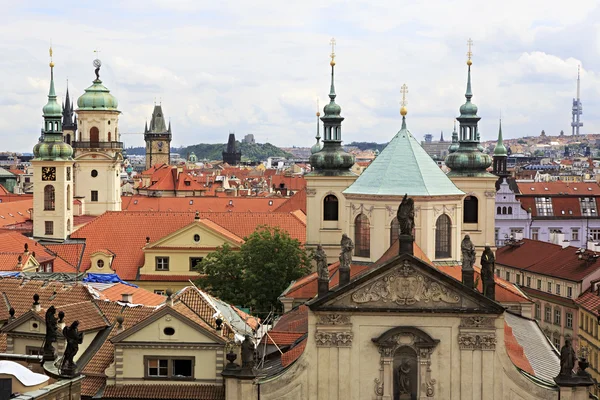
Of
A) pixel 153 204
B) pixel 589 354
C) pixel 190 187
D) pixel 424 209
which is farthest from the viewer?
pixel 190 187

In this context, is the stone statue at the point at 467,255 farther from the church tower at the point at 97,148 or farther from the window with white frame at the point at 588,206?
the window with white frame at the point at 588,206

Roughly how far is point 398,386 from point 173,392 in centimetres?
814

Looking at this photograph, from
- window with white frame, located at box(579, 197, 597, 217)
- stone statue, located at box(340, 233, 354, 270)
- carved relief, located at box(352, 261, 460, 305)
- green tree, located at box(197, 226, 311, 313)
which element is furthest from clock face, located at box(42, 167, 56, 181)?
window with white frame, located at box(579, 197, 597, 217)

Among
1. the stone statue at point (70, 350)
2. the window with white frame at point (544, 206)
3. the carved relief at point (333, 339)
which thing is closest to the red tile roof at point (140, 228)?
the carved relief at point (333, 339)

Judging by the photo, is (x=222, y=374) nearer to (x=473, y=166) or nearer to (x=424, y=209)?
(x=424, y=209)

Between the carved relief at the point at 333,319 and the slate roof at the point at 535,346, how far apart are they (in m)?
9.89

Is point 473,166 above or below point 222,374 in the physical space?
above

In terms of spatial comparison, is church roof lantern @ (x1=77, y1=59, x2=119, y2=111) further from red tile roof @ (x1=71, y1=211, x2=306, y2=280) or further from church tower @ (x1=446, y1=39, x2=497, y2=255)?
church tower @ (x1=446, y1=39, x2=497, y2=255)

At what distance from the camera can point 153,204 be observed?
121 metres

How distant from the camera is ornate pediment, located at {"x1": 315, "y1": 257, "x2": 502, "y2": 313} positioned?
125 ft

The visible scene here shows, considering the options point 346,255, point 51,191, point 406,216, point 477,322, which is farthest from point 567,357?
point 51,191

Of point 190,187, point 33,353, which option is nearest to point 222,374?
point 33,353

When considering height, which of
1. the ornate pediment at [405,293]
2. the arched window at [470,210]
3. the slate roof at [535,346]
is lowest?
the slate roof at [535,346]

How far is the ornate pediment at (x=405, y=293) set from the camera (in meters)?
38.0
